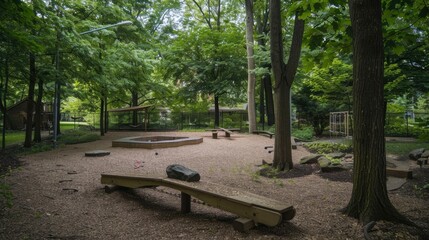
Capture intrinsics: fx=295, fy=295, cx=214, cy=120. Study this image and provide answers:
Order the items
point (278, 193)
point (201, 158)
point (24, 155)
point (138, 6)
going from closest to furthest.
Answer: point (278, 193), point (201, 158), point (24, 155), point (138, 6)

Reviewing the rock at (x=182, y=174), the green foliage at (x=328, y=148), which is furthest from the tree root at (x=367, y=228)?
the green foliage at (x=328, y=148)

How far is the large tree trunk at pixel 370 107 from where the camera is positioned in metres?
3.83

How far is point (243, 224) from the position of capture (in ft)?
11.9

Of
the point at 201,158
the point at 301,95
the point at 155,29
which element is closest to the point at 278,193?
the point at 201,158

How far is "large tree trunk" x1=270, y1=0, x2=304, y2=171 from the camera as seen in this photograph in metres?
7.81

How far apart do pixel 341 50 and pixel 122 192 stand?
5.20 meters

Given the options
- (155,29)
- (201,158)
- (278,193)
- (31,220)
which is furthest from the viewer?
(155,29)

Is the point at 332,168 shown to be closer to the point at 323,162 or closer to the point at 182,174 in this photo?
the point at 323,162

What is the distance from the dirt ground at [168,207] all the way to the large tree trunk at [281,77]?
62cm

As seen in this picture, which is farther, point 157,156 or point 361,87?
point 157,156

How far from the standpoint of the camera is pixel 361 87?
3904 millimetres

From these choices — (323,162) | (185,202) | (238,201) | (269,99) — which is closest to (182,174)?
(185,202)

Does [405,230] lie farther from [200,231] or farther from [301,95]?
[301,95]

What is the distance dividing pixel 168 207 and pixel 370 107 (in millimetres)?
3480
